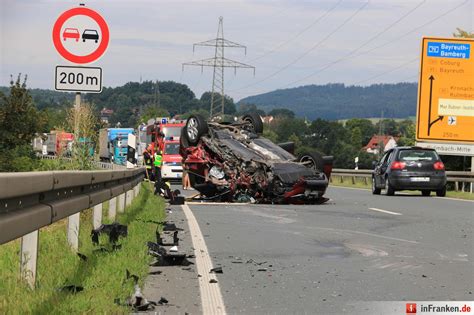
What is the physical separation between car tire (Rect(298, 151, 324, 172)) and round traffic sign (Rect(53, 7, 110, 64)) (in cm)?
903

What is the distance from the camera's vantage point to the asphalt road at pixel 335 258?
245 inches

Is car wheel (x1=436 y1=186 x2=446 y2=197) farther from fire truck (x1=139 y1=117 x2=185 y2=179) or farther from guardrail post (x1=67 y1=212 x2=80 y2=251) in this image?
guardrail post (x1=67 y1=212 x2=80 y2=251)

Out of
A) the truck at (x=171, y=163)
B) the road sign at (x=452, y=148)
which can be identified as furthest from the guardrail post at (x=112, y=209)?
the truck at (x=171, y=163)

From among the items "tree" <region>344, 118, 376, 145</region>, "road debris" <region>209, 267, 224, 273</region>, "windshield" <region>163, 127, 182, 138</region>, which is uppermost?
"tree" <region>344, 118, 376, 145</region>

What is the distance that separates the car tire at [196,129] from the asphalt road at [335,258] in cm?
490

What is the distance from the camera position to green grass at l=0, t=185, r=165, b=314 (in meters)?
5.32

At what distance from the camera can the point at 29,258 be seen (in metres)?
5.96

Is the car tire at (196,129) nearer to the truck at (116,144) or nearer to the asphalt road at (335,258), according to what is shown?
the asphalt road at (335,258)

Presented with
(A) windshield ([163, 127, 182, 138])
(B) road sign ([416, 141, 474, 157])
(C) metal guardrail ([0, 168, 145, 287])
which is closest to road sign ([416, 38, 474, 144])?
(B) road sign ([416, 141, 474, 157])

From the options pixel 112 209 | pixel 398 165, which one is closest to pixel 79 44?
pixel 112 209

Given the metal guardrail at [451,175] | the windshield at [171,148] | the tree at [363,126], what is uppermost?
the tree at [363,126]

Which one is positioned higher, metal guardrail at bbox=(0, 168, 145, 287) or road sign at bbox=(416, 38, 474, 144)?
road sign at bbox=(416, 38, 474, 144)

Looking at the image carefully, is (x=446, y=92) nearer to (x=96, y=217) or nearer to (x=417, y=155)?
(x=417, y=155)

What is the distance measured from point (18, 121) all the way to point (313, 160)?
130ft
